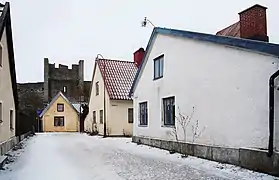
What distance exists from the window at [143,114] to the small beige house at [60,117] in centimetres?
2494

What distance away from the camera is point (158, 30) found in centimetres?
1611

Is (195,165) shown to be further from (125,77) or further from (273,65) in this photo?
(125,77)

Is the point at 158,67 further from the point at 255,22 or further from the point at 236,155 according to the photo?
the point at 236,155

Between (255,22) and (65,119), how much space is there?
3346cm

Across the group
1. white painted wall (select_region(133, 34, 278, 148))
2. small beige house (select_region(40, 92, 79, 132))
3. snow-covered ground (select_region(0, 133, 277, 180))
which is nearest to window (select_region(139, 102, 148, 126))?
white painted wall (select_region(133, 34, 278, 148))

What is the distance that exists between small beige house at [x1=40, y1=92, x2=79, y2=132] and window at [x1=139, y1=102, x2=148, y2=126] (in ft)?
81.8

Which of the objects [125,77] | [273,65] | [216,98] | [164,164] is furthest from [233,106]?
[125,77]

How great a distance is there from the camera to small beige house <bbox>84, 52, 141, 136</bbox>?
82.0 feet

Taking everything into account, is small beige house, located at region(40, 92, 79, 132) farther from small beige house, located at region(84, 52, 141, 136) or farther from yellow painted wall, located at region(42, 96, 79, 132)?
small beige house, located at region(84, 52, 141, 136)

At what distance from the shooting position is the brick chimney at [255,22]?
11914 mm

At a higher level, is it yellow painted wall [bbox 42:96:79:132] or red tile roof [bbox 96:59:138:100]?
red tile roof [bbox 96:59:138:100]

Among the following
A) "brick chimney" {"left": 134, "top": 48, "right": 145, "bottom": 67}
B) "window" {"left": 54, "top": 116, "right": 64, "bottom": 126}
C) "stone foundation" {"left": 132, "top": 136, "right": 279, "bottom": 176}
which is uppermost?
"brick chimney" {"left": 134, "top": 48, "right": 145, "bottom": 67}

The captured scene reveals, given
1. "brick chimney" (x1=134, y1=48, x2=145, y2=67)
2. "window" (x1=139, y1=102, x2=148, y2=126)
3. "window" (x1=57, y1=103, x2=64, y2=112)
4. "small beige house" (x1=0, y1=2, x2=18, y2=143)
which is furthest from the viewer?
"window" (x1=57, y1=103, x2=64, y2=112)

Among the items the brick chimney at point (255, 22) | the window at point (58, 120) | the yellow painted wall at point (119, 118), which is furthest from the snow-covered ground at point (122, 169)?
the window at point (58, 120)
